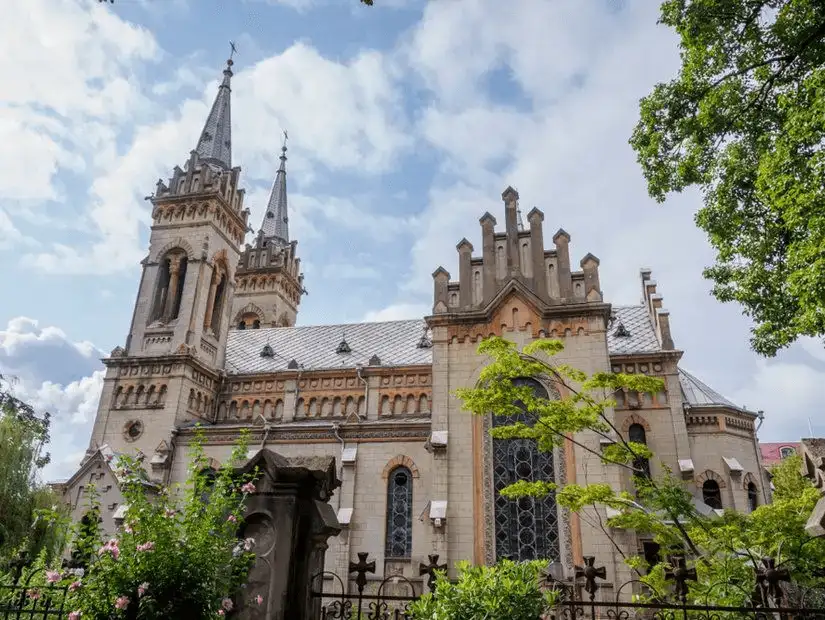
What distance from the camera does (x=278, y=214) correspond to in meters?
46.2

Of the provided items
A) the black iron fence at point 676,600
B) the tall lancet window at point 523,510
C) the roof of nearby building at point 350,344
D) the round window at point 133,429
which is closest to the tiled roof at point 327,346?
the roof of nearby building at point 350,344

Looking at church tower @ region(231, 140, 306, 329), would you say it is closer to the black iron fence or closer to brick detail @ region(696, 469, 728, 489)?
brick detail @ region(696, 469, 728, 489)

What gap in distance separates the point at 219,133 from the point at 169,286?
10.5 m

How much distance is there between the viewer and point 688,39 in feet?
37.7

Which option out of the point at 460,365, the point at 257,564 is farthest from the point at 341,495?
the point at 257,564

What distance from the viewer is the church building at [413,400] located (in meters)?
17.9

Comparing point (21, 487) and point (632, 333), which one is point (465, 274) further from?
point (21, 487)

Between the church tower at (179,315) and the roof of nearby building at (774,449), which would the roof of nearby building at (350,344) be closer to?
the church tower at (179,315)

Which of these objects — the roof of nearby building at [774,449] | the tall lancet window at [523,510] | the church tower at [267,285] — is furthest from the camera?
the roof of nearby building at [774,449]

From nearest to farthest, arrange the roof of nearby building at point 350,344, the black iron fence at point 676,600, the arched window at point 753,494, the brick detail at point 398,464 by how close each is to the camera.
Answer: the black iron fence at point 676,600 < the brick detail at point 398,464 < the arched window at point 753,494 < the roof of nearby building at point 350,344

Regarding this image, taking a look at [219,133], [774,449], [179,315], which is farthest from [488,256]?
[774,449]

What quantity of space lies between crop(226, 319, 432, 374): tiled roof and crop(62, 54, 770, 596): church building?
0.40 feet

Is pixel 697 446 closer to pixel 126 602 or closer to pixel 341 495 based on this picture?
pixel 341 495

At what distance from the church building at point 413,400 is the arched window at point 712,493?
0.34 ft
